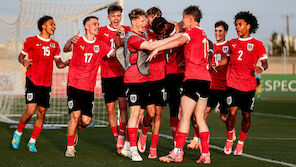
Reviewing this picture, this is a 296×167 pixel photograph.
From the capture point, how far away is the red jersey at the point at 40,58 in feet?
27.2

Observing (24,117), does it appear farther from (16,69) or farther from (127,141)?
(16,69)

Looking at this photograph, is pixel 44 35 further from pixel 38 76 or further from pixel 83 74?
pixel 83 74

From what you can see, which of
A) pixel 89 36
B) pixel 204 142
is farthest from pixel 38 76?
pixel 204 142

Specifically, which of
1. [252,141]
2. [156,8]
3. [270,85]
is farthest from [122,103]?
[270,85]

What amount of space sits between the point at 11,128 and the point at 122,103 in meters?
4.33

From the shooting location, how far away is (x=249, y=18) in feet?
27.5

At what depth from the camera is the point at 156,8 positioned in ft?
27.2

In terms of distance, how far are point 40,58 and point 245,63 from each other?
11.3 ft

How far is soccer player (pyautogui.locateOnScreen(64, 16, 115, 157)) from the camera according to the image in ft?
25.3

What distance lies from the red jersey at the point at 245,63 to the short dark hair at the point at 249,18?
0.32 m

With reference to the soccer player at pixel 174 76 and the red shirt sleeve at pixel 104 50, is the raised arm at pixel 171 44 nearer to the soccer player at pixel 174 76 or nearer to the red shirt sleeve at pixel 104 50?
the soccer player at pixel 174 76

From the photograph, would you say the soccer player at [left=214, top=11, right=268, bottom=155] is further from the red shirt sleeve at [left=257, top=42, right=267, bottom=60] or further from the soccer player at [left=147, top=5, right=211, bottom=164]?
the soccer player at [left=147, top=5, right=211, bottom=164]

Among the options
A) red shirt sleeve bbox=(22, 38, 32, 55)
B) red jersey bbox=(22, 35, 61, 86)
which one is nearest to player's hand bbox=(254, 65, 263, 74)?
red jersey bbox=(22, 35, 61, 86)

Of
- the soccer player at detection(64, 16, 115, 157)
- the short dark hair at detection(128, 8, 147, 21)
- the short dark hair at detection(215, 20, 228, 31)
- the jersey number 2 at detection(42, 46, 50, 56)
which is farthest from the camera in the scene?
the short dark hair at detection(215, 20, 228, 31)
